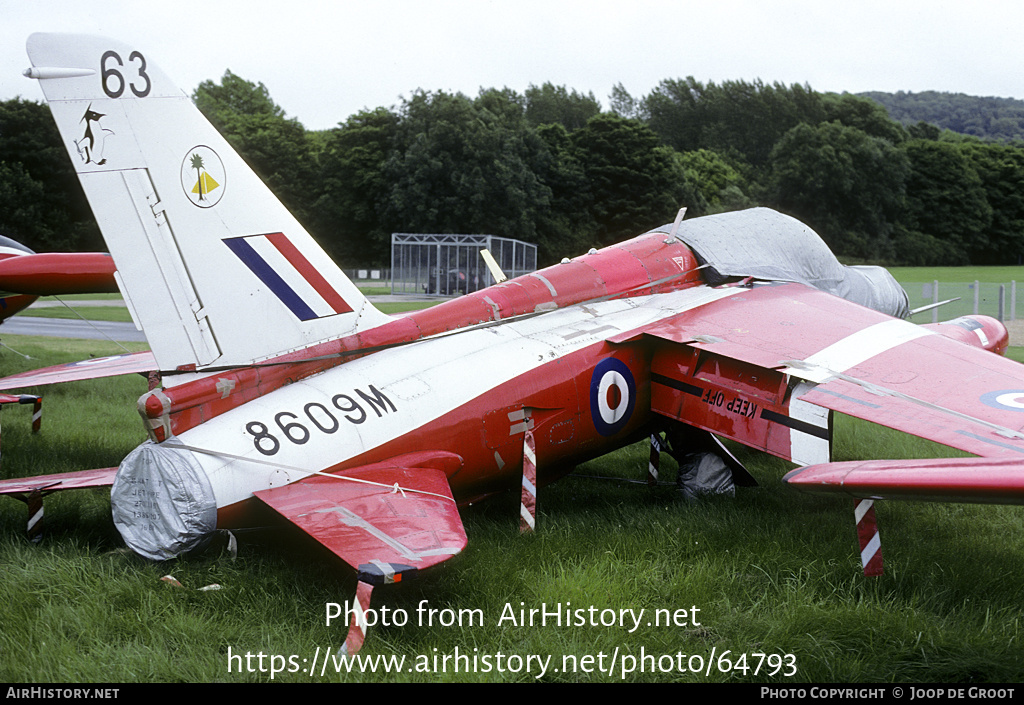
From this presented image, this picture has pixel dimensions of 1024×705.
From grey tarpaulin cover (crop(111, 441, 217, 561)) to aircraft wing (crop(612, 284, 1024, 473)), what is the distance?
359 centimetres

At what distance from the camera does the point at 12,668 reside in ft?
12.4

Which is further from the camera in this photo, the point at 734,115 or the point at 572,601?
the point at 734,115

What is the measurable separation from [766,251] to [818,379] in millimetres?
2721

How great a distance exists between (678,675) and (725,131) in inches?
3551

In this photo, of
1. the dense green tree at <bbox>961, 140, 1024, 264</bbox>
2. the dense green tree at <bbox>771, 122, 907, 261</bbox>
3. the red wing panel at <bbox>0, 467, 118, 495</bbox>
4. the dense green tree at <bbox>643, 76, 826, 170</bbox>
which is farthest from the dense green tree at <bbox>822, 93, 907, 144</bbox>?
the red wing panel at <bbox>0, 467, 118, 495</bbox>

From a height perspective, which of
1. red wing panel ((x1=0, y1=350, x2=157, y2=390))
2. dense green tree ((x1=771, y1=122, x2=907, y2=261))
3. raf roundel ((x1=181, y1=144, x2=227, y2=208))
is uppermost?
dense green tree ((x1=771, y1=122, x2=907, y2=261))

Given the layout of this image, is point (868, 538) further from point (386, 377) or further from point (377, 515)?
point (386, 377)

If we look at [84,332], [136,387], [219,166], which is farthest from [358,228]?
[219,166]

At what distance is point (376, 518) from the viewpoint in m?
4.41

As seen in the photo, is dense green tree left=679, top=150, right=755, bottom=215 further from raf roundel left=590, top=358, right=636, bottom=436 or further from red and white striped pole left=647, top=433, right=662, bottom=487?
raf roundel left=590, top=358, right=636, bottom=436

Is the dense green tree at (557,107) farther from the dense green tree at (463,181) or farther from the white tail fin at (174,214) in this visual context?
the white tail fin at (174,214)

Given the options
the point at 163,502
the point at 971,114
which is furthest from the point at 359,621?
the point at 971,114

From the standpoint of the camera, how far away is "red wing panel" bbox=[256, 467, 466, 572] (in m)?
4.05
